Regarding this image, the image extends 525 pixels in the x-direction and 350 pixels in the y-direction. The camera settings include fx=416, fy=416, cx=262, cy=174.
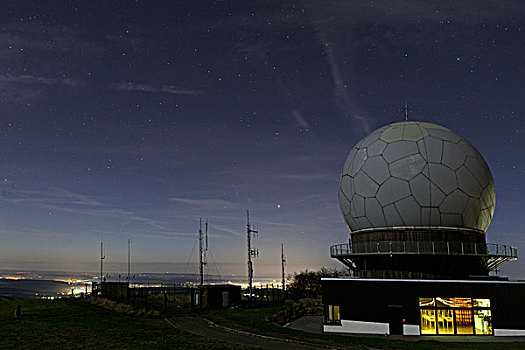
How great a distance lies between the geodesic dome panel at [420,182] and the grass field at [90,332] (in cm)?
1180

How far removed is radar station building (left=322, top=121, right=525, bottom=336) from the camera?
2150 cm

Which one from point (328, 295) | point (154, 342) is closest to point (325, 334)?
point (328, 295)

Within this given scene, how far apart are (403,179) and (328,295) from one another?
313 inches

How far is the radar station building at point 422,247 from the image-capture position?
Answer: 2150 centimetres

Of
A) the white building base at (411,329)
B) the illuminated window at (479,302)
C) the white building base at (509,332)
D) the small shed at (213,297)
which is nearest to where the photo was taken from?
the white building base at (509,332)

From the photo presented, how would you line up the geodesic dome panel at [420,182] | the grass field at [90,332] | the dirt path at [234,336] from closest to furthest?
1. the grass field at [90,332]
2. the dirt path at [234,336]
3. the geodesic dome panel at [420,182]

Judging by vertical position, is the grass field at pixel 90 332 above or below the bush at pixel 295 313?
above

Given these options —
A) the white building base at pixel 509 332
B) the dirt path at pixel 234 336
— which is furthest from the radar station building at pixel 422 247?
the dirt path at pixel 234 336

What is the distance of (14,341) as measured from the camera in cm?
1889

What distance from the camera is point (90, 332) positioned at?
21.6 meters

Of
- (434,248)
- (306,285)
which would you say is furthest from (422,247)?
(306,285)

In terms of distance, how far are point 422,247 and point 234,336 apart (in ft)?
37.0

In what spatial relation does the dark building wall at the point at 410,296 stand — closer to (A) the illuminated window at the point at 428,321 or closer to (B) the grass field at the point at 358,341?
(A) the illuminated window at the point at 428,321

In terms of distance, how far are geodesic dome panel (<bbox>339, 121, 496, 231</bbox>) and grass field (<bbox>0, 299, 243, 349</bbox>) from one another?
38.7 ft
